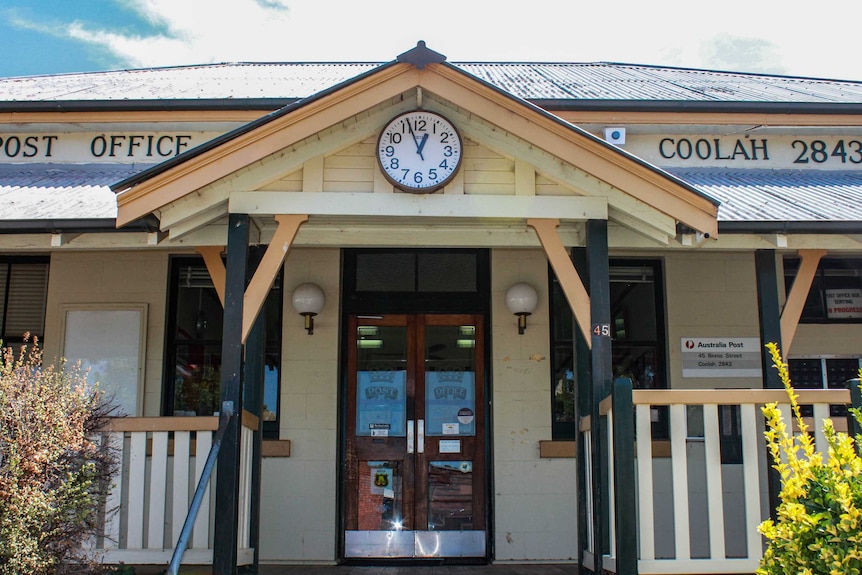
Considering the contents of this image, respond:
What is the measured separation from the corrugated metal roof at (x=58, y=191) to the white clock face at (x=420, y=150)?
2.03 metres

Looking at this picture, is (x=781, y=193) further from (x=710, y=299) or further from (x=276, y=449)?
(x=276, y=449)

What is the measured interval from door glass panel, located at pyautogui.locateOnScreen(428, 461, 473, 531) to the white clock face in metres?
2.92

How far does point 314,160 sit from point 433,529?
11.5 feet

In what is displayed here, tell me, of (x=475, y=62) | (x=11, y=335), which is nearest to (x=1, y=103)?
(x=11, y=335)

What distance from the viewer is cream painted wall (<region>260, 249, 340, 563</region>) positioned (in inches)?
288

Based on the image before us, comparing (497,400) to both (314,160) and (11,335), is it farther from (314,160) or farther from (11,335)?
(11,335)

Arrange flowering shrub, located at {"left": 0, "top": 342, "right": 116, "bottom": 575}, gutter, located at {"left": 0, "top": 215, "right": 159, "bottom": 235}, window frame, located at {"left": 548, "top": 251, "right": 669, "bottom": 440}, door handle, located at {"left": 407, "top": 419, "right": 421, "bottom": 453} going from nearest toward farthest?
flowering shrub, located at {"left": 0, "top": 342, "right": 116, "bottom": 575} < gutter, located at {"left": 0, "top": 215, "right": 159, "bottom": 235} < door handle, located at {"left": 407, "top": 419, "right": 421, "bottom": 453} < window frame, located at {"left": 548, "top": 251, "right": 669, "bottom": 440}

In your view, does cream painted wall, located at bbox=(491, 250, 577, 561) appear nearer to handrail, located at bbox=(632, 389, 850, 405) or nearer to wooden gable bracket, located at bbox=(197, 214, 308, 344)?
handrail, located at bbox=(632, 389, 850, 405)

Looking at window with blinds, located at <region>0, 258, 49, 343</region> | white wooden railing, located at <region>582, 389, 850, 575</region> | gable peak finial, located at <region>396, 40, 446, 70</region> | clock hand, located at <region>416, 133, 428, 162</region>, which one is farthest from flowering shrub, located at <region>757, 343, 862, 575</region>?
window with blinds, located at <region>0, 258, 49, 343</region>

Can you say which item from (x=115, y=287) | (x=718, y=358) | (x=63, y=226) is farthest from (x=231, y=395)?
(x=718, y=358)

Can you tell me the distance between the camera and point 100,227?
5.94 metres

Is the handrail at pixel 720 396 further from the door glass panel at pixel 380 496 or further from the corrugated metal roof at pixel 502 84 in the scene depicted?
the corrugated metal roof at pixel 502 84

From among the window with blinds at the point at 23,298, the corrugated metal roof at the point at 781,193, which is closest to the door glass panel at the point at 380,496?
the window with blinds at the point at 23,298

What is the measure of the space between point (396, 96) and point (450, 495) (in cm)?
364
